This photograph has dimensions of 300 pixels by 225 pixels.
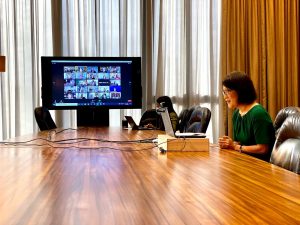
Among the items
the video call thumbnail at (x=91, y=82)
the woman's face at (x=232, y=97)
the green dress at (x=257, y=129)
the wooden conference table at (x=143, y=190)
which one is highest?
the video call thumbnail at (x=91, y=82)

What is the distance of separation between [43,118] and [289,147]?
2.44m

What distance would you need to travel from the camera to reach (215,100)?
4945mm

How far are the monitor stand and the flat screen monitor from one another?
20 cm

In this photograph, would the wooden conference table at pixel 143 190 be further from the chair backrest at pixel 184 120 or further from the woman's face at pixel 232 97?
→ the chair backrest at pixel 184 120

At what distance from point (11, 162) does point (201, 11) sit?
379 centimetres

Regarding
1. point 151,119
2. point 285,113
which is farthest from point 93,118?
point 285,113

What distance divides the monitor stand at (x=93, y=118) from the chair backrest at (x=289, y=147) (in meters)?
2.19

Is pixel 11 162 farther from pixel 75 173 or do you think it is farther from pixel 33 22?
pixel 33 22

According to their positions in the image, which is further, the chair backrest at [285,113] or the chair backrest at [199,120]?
the chair backrest at [199,120]

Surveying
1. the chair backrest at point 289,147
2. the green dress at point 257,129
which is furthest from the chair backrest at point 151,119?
the chair backrest at point 289,147

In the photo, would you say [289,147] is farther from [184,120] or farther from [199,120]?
[184,120]

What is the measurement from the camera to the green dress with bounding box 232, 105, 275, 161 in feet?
8.11

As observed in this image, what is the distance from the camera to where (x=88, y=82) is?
12.1 feet

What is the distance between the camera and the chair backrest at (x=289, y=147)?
1691mm
